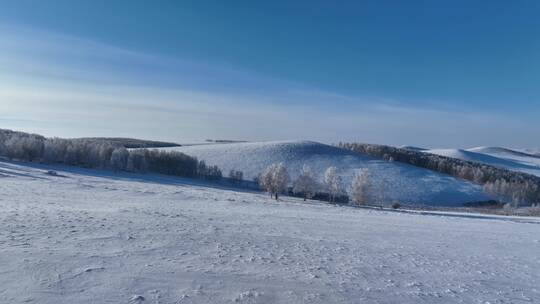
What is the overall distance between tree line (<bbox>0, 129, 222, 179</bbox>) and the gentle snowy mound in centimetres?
1286

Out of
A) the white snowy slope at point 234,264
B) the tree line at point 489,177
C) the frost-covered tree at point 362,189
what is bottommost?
the white snowy slope at point 234,264

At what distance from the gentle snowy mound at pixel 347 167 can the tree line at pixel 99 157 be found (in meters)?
12.9

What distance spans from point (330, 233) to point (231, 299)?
41.8 ft

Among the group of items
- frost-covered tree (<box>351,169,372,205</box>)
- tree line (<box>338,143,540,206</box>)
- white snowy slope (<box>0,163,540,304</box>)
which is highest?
tree line (<box>338,143,540,206</box>)

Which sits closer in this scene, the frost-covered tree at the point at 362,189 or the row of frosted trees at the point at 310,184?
the frost-covered tree at the point at 362,189

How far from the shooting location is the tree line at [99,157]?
9062 centimetres

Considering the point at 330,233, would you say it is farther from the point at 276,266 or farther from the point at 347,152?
the point at 347,152

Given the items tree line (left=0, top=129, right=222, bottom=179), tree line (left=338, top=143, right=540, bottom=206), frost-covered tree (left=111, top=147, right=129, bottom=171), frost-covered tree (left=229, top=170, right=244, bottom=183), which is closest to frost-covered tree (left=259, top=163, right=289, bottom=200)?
frost-covered tree (left=229, top=170, right=244, bottom=183)

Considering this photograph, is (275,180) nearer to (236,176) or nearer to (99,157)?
(236,176)

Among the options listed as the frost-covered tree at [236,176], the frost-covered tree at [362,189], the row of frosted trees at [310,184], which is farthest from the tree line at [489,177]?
the frost-covered tree at [236,176]

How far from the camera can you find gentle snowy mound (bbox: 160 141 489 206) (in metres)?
98.1

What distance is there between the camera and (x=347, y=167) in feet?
402

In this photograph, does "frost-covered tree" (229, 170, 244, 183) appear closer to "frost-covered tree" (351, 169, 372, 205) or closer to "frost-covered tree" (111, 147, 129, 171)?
"frost-covered tree" (111, 147, 129, 171)

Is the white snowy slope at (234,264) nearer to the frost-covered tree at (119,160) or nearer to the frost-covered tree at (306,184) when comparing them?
the frost-covered tree at (306,184)
